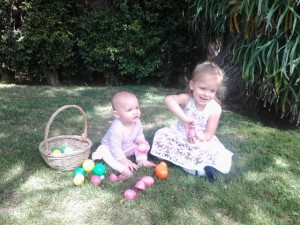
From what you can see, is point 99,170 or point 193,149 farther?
point 193,149

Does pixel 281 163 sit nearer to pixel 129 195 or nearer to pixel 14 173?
pixel 129 195

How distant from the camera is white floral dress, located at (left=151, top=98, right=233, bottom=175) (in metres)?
2.87

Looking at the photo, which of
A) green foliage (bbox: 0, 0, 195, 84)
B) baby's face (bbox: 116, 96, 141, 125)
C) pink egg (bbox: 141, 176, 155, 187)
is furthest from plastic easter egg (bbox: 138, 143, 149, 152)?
green foliage (bbox: 0, 0, 195, 84)

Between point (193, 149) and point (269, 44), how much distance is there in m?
1.62

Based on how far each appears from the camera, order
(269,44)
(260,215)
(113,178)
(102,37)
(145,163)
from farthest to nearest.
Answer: (102,37) < (269,44) < (145,163) < (113,178) < (260,215)

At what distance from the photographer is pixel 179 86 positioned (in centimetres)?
646

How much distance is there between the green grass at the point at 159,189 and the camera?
7.72 feet

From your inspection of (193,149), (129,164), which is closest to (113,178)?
(129,164)

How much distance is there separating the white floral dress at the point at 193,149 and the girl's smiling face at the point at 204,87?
0.12 metres

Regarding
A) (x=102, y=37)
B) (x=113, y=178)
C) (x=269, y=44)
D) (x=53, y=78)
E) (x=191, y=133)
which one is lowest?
(x=53, y=78)

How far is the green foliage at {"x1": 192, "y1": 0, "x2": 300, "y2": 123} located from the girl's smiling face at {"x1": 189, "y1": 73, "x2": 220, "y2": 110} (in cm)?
106

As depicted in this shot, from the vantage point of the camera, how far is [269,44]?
364cm

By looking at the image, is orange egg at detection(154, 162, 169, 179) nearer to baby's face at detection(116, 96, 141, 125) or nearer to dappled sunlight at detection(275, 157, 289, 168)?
baby's face at detection(116, 96, 141, 125)

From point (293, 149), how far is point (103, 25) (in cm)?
394
